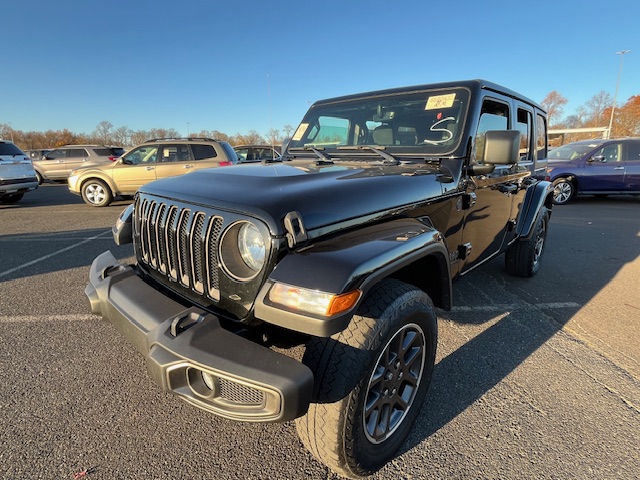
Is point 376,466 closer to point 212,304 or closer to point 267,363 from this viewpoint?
point 267,363

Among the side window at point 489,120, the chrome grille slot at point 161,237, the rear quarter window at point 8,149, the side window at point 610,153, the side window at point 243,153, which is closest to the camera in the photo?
the chrome grille slot at point 161,237

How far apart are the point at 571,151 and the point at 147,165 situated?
40.3ft

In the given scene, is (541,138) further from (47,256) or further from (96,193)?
(96,193)

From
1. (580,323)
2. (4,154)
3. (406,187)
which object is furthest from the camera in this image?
(4,154)

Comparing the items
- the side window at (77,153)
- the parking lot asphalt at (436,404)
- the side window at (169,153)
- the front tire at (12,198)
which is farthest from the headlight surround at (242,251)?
the side window at (77,153)

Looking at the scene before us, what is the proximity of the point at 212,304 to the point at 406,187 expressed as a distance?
1.27 m

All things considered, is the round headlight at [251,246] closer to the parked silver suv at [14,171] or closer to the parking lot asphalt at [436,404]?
the parking lot asphalt at [436,404]

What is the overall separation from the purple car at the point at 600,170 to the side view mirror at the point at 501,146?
30.4ft

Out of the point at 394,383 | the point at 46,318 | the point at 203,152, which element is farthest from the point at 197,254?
the point at 203,152

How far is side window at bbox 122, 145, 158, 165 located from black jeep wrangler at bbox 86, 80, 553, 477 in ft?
27.2

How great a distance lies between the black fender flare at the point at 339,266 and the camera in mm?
1393

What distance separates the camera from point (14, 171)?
9.93m

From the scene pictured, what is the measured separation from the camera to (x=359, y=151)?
2963 millimetres

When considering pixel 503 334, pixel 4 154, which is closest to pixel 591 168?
pixel 503 334
